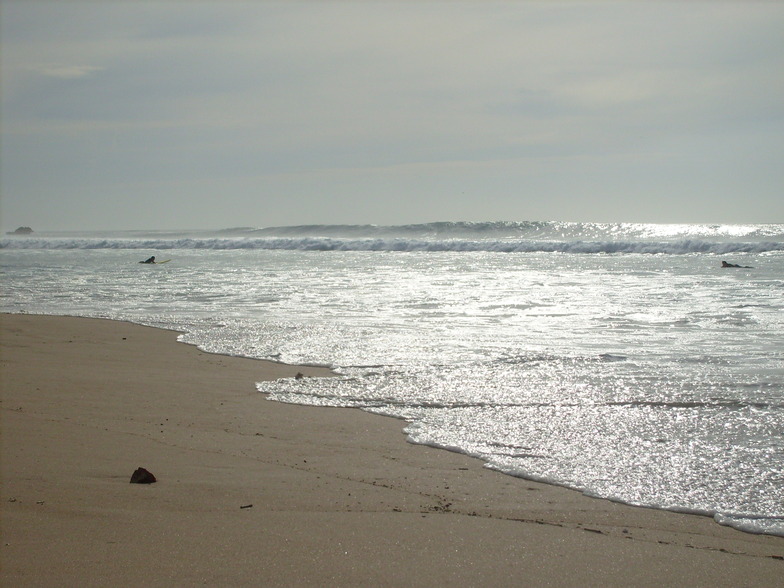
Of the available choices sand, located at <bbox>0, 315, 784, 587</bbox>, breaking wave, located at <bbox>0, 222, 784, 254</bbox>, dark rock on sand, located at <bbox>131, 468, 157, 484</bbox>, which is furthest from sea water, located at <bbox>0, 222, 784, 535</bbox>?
breaking wave, located at <bbox>0, 222, 784, 254</bbox>

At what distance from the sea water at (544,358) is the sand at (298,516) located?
0.33 m

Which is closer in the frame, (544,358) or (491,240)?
(544,358)

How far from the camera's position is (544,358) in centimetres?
668

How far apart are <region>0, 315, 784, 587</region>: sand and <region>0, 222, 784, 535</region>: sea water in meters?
0.33

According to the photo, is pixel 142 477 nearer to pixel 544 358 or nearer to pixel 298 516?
pixel 298 516

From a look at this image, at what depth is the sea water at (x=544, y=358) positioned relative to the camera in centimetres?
385

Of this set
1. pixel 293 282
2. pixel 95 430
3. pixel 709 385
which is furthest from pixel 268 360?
pixel 293 282

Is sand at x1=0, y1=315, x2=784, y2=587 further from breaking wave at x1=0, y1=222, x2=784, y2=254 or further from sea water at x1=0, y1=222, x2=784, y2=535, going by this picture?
breaking wave at x1=0, y1=222, x2=784, y2=254

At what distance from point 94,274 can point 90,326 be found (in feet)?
36.8

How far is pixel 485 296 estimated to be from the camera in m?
13.0

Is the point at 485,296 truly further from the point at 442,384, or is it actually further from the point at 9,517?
the point at 9,517

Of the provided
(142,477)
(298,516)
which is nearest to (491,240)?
(142,477)

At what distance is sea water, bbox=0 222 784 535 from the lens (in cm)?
385

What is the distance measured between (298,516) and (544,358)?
405 cm
